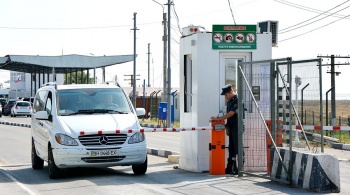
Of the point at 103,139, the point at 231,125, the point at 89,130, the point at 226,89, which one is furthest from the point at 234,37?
the point at 89,130

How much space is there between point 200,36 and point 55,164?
3.89m

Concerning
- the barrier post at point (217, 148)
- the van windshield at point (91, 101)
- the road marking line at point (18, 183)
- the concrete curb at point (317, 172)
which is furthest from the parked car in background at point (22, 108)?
the concrete curb at point (317, 172)

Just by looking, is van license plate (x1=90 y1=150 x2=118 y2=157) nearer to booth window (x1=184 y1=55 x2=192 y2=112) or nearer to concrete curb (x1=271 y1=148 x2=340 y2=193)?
booth window (x1=184 y1=55 x2=192 y2=112)

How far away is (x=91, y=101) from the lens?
1452cm

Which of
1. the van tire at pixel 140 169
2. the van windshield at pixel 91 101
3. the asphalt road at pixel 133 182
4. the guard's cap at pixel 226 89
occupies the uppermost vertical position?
the guard's cap at pixel 226 89

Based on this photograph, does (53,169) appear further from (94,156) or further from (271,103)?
(271,103)

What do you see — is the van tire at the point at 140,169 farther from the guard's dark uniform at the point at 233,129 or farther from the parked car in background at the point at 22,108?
the parked car in background at the point at 22,108

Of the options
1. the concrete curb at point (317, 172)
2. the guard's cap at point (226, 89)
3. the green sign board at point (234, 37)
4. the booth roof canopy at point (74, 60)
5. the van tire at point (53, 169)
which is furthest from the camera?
the booth roof canopy at point (74, 60)

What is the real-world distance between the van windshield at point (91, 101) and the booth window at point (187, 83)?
1.42 meters

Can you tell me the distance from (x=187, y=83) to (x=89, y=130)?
300 centimetres

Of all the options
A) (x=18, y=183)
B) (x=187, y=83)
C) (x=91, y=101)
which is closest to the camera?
(x=18, y=183)

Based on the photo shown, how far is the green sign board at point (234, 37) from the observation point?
14500 mm

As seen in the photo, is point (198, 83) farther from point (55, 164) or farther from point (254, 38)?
point (55, 164)

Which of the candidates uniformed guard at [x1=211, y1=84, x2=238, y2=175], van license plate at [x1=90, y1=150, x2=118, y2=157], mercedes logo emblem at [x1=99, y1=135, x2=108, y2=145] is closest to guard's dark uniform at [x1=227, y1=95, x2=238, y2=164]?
uniformed guard at [x1=211, y1=84, x2=238, y2=175]
